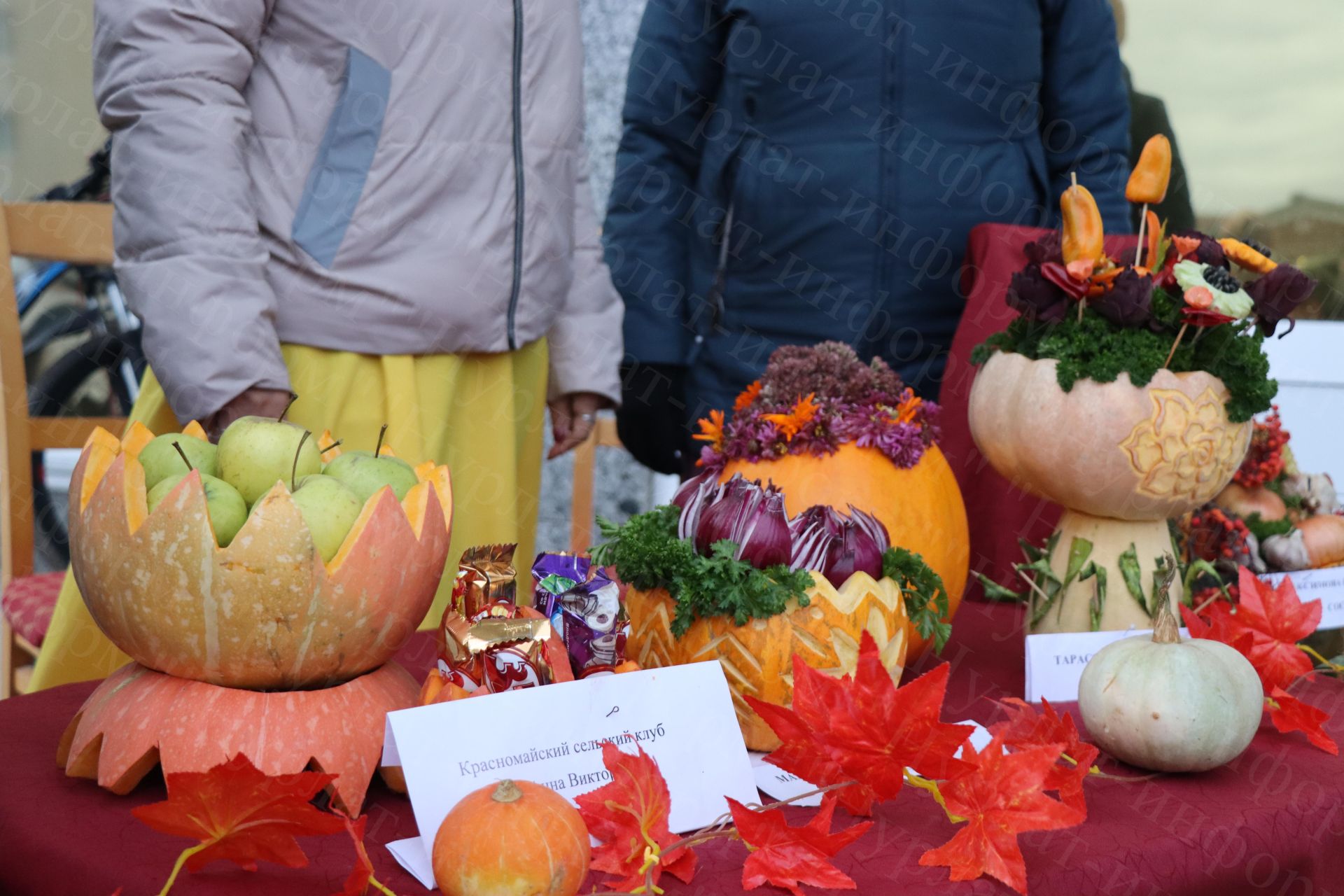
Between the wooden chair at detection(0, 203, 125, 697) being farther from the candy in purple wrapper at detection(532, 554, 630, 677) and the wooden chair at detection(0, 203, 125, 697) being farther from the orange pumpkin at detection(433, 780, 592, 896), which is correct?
the orange pumpkin at detection(433, 780, 592, 896)

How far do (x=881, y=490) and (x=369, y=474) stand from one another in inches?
20.7

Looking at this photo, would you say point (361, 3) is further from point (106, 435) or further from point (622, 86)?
point (622, 86)

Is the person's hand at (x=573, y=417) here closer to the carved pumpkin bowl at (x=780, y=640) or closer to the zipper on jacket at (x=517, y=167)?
the zipper on jacket at (x=517, y=167)

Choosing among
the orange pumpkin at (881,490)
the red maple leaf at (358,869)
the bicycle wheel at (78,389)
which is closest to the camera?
the red maple leaf at (358,869)

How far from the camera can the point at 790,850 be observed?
0.66 meters

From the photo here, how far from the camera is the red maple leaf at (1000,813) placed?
2.17 ft

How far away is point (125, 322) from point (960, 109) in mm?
2826

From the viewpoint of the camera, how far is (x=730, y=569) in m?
0.85

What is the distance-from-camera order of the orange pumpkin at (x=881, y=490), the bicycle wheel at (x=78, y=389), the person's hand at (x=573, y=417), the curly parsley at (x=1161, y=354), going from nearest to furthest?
the curly parsley at (x=1161, y=354) < the orange pumpkin at (x=881, y=490) < the person's hand at (x=573, y=417) < the bicycle wheel at (x=78, y=389)

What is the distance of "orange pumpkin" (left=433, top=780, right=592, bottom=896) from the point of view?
0.59 metres

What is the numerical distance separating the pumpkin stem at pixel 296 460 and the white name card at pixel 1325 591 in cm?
96

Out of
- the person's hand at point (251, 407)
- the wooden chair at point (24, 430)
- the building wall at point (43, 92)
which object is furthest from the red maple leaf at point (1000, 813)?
the building wall at point (43, 92)

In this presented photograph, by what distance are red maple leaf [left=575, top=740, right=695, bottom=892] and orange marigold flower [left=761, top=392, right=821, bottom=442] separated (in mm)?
538

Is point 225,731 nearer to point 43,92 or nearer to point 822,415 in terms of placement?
point 822,415
